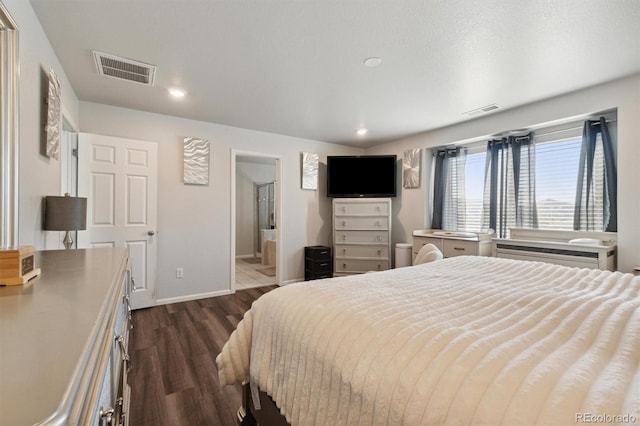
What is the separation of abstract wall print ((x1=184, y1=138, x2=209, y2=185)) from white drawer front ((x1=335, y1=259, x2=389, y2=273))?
2.45 metres

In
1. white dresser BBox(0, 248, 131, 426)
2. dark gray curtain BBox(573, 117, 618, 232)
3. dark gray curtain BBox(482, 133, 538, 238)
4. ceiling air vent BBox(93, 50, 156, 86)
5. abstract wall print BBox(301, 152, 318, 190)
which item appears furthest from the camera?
abstract wall print BBox(301, 152, 318, 190)

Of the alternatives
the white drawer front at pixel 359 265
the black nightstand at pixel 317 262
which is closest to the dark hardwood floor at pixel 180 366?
the black nightstand at pixel 317 262

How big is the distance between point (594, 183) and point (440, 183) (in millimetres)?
1786

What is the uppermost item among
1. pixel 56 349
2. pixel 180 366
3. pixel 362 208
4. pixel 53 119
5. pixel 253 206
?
pixel 53 119

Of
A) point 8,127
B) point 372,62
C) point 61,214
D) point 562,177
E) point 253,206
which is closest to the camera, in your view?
point 8,127

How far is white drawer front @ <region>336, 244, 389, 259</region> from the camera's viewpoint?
4570 mm

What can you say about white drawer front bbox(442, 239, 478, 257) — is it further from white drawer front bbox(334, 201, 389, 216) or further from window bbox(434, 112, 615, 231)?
white drawer front bbox(334, 201, 389, 216)

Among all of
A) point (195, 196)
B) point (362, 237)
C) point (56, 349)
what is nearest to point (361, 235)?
point (362, 237)

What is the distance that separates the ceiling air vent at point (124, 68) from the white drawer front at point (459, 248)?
3.84 metres

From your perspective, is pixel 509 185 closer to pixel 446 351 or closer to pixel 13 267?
pixel 446 351

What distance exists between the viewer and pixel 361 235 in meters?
4.66

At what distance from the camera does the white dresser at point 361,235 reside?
459 cm

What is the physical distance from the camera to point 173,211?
11.9ft

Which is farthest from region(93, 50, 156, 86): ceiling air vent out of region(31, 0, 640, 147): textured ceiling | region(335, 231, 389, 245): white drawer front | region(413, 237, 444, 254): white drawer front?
region(413, 237, 444, 254): white drawer front
